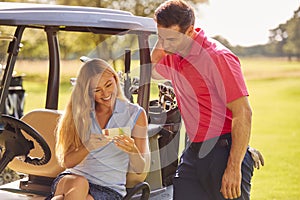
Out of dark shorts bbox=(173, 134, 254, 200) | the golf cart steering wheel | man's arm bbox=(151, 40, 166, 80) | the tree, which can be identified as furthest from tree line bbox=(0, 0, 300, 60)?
dark shorts bbox=(173, 134, 254, 200)

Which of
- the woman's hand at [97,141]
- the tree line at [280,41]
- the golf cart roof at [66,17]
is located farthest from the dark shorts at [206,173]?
the tree line at [280,41]

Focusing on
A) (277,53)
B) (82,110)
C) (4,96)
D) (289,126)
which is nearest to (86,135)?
(82,110)

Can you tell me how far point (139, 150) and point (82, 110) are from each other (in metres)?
0.36

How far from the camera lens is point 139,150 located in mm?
3801

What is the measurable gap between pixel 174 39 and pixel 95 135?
657mm

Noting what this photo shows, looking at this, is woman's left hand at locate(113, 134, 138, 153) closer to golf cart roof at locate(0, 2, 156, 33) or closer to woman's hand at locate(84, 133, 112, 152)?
woman's hand at locate(84, 133, 112, 152)

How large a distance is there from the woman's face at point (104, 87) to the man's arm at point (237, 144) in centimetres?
67

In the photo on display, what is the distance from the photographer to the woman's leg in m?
3.73

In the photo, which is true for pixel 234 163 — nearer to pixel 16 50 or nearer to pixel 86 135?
pixel 86 135

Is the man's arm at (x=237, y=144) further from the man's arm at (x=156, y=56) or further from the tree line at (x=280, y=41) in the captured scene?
the tree line at (x=280, y=41)

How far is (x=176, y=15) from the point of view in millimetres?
3463

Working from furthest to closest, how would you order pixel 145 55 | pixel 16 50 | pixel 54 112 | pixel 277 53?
pixel 277 53
pixel 54 112
pixel 145 55
pixel 16 50

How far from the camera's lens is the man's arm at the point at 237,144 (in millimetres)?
3381

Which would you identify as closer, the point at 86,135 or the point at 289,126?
the point at 86,135
